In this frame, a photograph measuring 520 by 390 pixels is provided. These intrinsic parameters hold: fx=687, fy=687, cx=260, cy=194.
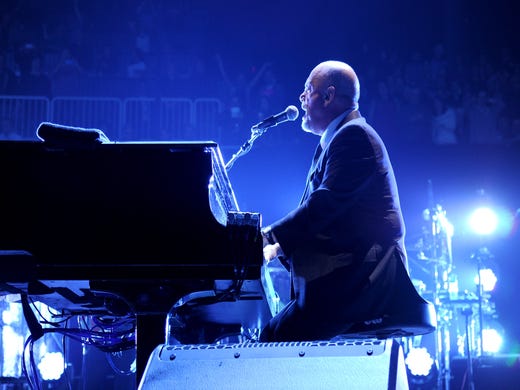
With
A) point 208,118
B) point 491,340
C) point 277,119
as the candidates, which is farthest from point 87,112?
point 277,119

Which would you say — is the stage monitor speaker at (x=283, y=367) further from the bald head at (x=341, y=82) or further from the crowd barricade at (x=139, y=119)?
the crowd barricade at (x=139, y=119)

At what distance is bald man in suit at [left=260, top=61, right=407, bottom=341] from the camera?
2.64m

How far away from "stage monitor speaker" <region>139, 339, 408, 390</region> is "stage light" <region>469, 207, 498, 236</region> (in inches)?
230

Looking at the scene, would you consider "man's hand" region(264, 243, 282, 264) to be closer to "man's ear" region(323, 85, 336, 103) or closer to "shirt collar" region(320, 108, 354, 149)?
"shirt collar" region(320, 108, 354, 149)

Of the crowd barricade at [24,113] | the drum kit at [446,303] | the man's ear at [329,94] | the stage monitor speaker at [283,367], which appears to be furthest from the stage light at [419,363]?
the crowd barricade at [24,113]

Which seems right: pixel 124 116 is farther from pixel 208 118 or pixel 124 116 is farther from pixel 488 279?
pixel 488 279

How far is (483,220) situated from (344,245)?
5243mm

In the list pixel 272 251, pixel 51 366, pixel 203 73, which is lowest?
pixel 51 366

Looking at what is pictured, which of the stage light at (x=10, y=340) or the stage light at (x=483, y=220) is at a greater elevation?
the stage light at (x=483, y=220)

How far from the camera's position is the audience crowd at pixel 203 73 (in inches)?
336

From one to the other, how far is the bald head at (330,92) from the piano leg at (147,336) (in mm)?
1248

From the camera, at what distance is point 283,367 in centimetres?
195

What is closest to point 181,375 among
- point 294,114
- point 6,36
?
point 294,114

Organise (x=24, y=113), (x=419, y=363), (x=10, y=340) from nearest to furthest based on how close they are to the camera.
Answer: (x=10, y=340) < (x=419, y=363) < (x=24, y=113)
